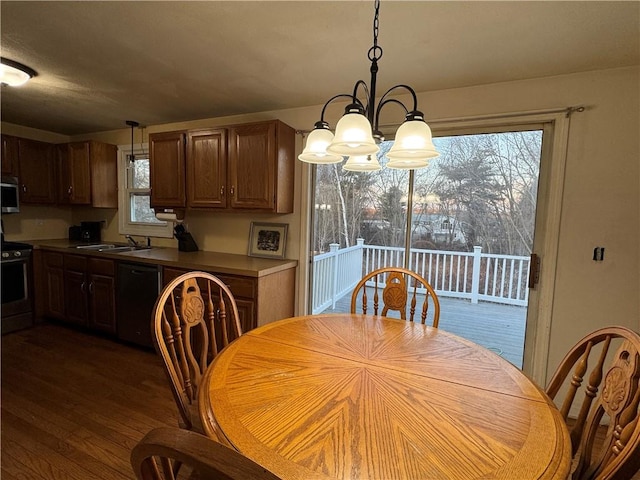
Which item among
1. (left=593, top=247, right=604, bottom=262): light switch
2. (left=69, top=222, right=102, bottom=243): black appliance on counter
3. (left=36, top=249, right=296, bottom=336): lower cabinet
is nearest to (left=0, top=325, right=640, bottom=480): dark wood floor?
(left=36, top=249, right=296, bottom=336): lower cabinet

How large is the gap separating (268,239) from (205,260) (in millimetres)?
601

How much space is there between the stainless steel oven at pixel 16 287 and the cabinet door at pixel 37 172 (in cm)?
64

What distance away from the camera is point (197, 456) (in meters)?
0.45

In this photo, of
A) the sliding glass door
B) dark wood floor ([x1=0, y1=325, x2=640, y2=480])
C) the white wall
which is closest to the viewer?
dark wood floor ([x1=0, y1=325, x2=640, y2=480])

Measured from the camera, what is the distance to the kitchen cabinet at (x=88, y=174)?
3.56 meters

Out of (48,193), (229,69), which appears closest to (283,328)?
(229,69)

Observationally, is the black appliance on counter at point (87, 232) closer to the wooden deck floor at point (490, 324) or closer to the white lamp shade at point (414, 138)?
the wooden deck floor at point (490, 324)

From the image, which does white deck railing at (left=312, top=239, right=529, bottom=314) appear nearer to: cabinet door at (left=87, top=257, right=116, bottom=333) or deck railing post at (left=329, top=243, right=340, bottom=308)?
deck railing post at (left=329, top=243, right=340, bottom=308)

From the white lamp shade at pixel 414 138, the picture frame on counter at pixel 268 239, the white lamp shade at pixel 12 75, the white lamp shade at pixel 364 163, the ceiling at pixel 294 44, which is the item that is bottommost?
the picture frame on counter at pixel 268 239

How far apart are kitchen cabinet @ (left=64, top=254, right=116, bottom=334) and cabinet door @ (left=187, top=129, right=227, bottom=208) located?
1069 mm

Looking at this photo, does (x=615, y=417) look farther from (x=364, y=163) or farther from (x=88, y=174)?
(x=88, y=174)

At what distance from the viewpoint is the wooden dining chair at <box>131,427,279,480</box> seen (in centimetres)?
43

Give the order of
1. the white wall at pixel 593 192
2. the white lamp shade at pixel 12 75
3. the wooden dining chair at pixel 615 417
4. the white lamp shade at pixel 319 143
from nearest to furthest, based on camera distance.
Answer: the wooden dining chair at pixel 615 417 < the white lamp shade at pixel 319 143 < the white wall at pixel 593 192 < the white lamp shade at pixel 12 75

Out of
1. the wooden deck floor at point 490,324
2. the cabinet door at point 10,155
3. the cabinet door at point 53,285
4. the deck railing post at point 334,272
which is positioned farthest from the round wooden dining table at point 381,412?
the cabinet door at point 10,155
